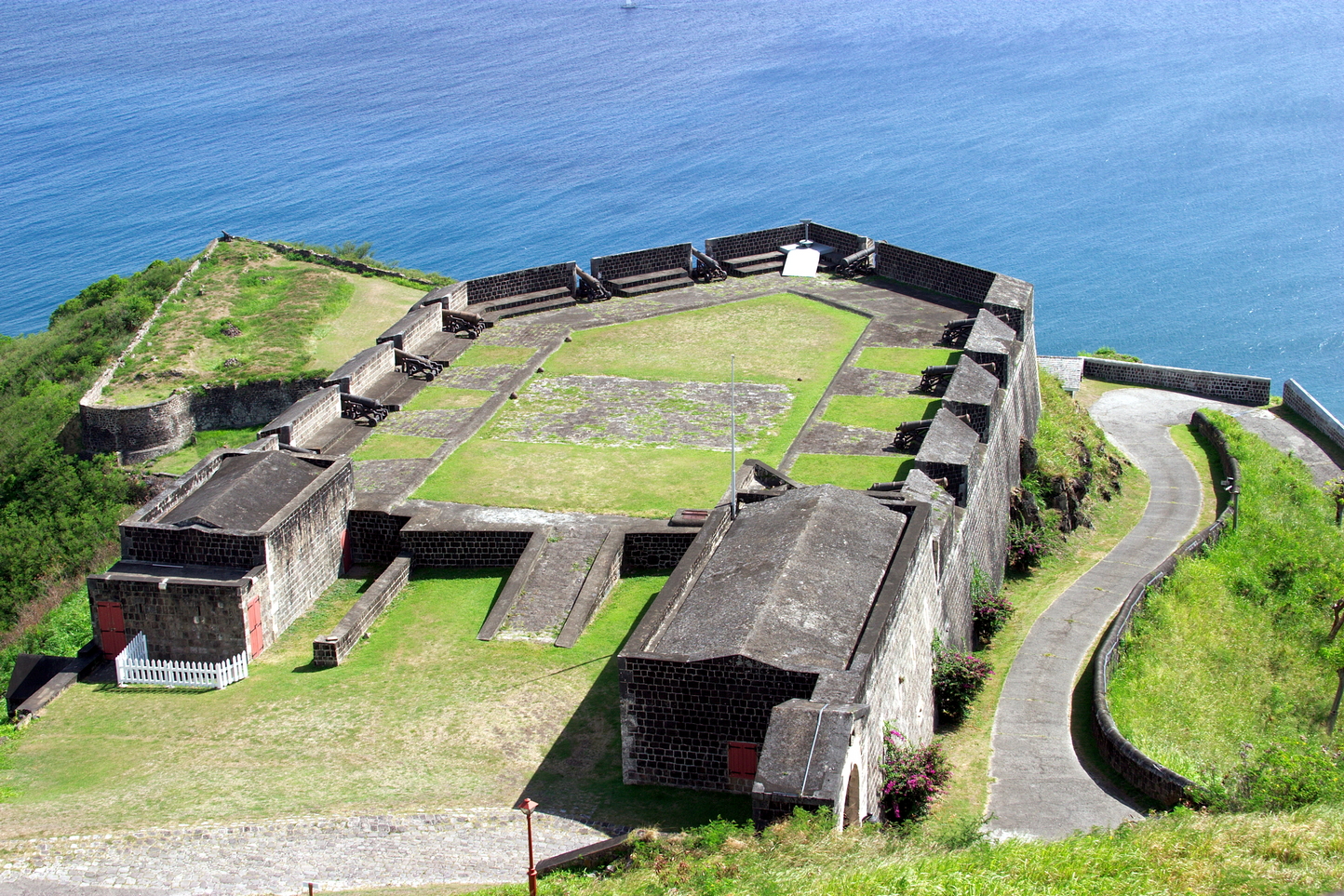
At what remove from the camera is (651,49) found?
4651 inches

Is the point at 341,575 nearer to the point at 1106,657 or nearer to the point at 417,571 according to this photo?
the point at 417,571

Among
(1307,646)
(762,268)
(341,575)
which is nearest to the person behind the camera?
(341,575)

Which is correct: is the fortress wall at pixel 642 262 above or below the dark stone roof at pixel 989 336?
above

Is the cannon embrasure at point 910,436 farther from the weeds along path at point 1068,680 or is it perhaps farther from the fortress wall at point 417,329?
the fortress wall at point 417,329

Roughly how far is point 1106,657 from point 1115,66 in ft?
317

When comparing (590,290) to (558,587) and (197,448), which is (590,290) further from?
(558,587)

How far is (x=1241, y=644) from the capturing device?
26.9m

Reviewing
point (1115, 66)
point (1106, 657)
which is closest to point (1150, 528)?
point (1106, 657)

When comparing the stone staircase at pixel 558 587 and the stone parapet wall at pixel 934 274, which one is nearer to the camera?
the stone staircase at pixel 558 587

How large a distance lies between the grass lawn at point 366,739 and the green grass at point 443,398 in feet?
28.7

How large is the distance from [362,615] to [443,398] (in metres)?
10.0

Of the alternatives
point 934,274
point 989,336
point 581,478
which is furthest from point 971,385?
point 934,274

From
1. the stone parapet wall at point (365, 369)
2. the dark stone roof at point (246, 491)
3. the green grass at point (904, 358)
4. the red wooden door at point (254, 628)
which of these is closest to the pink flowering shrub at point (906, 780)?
→ the red wooden door at point (254, 628)

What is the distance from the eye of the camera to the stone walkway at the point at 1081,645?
18406 mm
